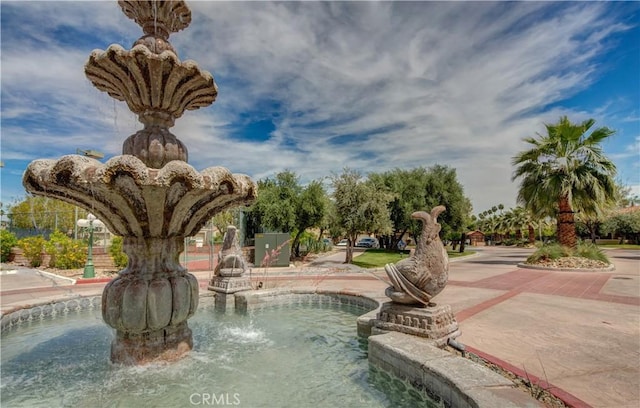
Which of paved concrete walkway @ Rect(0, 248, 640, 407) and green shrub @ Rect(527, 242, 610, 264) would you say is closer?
paved concrete walkway @ Rect(0, 248, 640, 407)

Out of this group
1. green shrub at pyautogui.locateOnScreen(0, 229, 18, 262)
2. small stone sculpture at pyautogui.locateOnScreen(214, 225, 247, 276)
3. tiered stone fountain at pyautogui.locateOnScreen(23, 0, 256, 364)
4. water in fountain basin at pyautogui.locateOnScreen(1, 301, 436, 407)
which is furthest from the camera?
green shrub at pyautogui.locateOnScreen(0, 229, 18, 262)

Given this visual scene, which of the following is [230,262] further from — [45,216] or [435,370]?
[45,216]

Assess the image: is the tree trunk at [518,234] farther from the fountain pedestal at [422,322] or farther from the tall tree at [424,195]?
the fountain pedestal at [422,322]

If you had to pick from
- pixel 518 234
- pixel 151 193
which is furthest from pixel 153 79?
pixel 518 234

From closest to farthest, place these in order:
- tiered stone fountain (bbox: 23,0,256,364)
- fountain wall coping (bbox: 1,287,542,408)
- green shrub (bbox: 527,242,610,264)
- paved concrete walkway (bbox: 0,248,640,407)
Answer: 1. fountain wall coping (bbox: 1,287,542,408)
2. paved concrete walkway (bbox: 0,248,640,407)
3. tiered stone fountain (bbox: 23,0,256,364)
4. green shrub (bbox: 527,242,610,264)

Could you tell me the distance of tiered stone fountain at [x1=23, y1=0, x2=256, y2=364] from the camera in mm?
4055

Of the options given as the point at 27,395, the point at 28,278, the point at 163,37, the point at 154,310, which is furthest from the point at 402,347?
the point at 28,278

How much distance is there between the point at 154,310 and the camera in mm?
4422

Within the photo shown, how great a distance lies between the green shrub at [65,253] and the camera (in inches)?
663

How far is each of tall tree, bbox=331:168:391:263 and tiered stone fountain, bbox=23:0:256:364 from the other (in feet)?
49.9

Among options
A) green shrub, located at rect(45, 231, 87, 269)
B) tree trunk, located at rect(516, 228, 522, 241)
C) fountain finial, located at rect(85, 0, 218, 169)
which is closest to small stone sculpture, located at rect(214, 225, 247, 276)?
→ fountain finial, located at rect(85, 0, 218, 169)

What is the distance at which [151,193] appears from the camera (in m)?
4.11

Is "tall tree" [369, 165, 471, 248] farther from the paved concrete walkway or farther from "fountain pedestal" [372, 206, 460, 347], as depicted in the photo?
"fountain pedestal" [372, 206, 460, 347]

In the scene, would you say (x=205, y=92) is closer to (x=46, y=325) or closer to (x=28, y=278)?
(x=46, y=325)
